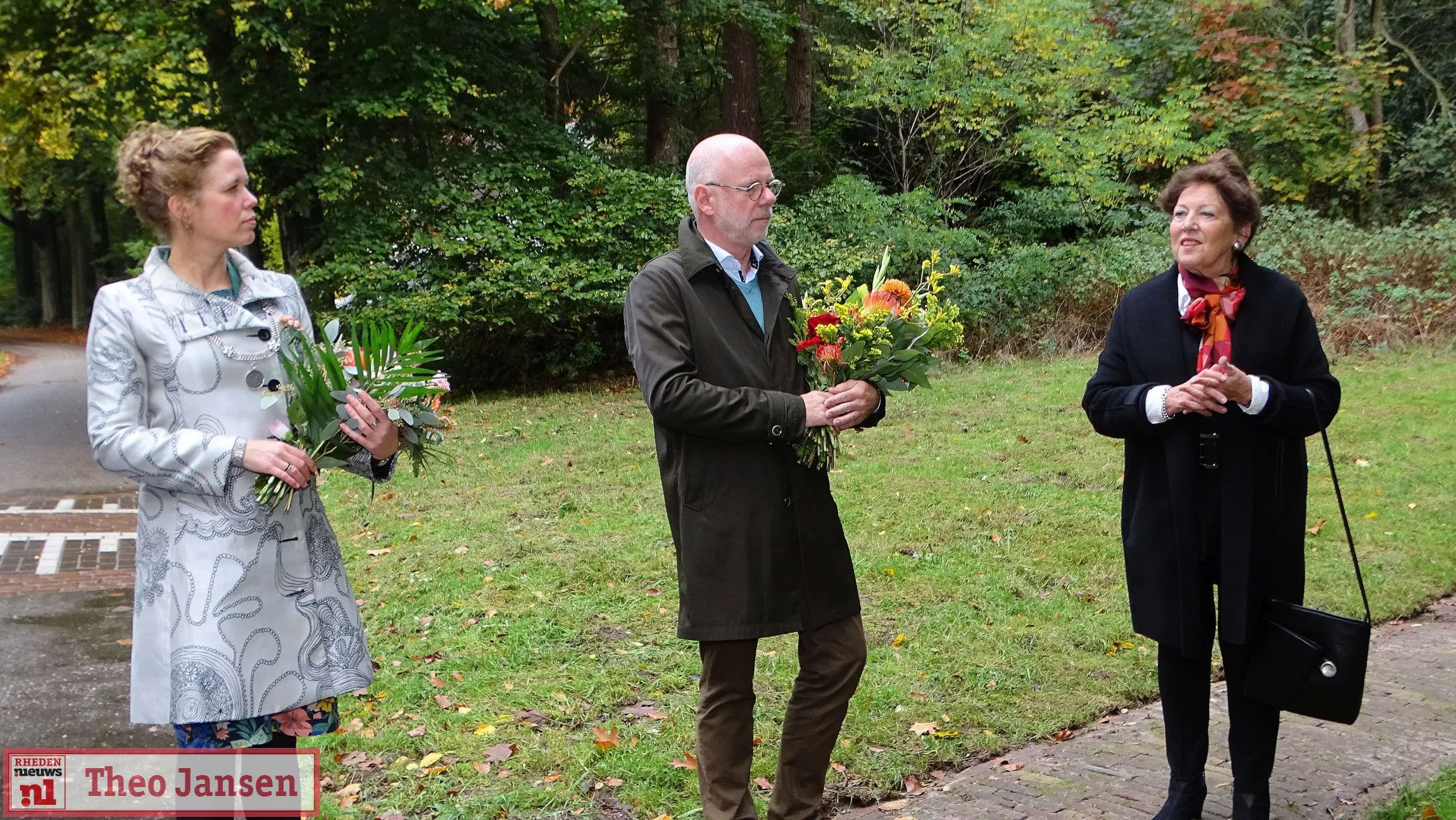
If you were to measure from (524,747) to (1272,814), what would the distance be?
281 cm

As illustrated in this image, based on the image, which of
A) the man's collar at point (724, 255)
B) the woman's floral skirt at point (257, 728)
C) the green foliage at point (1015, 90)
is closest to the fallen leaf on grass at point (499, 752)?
the woman's floral skirt at point (257, 728)

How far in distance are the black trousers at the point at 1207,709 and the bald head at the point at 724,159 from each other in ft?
6.07

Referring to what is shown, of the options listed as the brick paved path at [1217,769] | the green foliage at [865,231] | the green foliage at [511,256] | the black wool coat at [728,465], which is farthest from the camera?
the green foliage at [865,231]

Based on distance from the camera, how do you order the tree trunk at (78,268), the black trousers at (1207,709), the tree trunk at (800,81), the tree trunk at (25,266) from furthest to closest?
1. the tree trunk at (25,266)
2. the tree trunk at (78,268)
3. the tree trunk at (800,81)
4. the black trousers at (1207,709)

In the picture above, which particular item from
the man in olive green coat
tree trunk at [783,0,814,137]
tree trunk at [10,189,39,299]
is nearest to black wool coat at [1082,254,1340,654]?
the man in olive green coat

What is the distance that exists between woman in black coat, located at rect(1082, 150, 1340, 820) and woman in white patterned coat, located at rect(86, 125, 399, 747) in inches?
98.7

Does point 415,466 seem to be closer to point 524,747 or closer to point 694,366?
point 694,366

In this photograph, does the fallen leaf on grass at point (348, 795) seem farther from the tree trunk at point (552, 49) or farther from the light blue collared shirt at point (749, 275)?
the tree trunk at point (552, 49)

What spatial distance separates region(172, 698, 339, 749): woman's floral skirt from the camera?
3299mm

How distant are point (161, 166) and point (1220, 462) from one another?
3.30m

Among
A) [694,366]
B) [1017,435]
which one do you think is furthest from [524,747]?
[1017,435]

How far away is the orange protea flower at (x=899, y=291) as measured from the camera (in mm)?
3863

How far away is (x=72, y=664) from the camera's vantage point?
6375 millimetres

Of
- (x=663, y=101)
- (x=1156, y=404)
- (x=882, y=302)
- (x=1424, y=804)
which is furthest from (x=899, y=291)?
(x=663, y=101)
